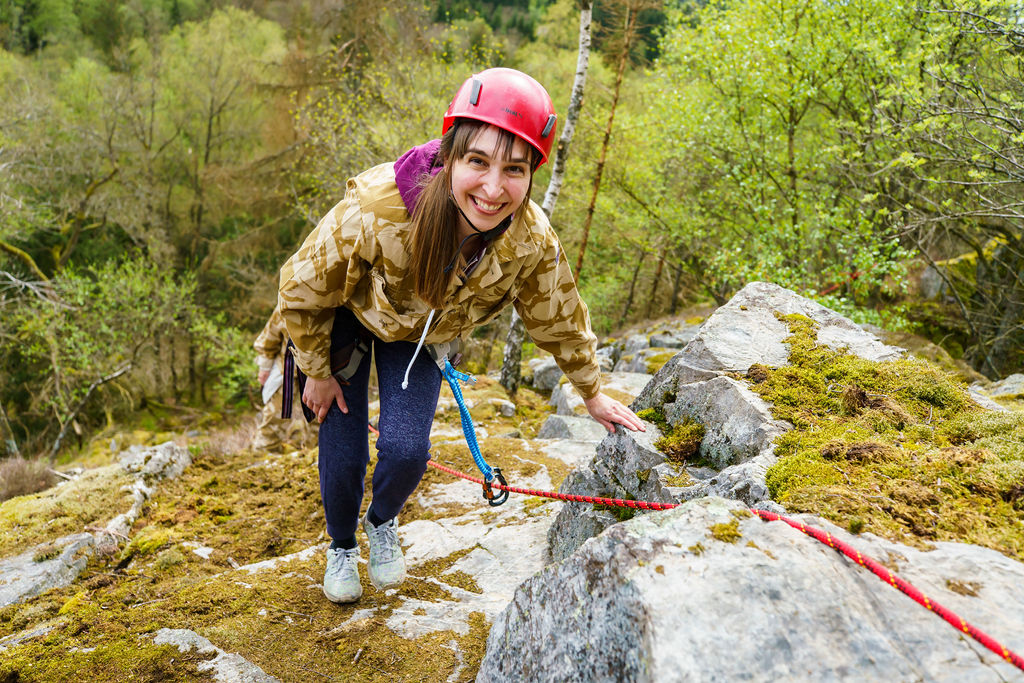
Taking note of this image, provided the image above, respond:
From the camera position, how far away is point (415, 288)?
101 inches

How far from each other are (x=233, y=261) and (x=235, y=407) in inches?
210

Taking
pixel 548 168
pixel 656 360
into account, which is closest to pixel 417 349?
pixel 656 360

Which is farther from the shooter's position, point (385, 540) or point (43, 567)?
point (43, 567)

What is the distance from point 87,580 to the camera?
11.8 ft

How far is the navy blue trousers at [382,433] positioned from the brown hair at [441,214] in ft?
1.85

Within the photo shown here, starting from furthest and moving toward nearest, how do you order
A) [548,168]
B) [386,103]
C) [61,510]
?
[548,168]
[386,103]
[61,510]

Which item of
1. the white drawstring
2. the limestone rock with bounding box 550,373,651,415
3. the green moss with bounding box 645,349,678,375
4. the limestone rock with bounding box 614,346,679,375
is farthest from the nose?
the green moss with bounding box 645,349,678,375

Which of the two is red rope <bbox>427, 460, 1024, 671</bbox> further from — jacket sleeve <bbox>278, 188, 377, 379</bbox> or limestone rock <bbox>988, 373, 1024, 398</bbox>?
limestone rock <bbox>988, 373, 1024, 398</bbox>

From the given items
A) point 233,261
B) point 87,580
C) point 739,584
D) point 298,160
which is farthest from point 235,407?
point 739,584

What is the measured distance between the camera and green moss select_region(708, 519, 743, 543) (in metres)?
1.60

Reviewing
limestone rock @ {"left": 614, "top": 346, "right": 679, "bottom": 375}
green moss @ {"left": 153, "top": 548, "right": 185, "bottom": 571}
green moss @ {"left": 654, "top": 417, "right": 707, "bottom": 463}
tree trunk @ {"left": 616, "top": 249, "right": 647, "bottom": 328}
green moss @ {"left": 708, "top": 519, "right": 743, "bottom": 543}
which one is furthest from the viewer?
tree trunk @ {"left": 616, "top": 249, "right": 647, "bottom": 328}

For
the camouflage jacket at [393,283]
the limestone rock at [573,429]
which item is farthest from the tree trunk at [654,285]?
the camouflage jacket at [393,283]

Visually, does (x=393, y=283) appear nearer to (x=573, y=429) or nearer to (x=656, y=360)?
(x=573, y=429)

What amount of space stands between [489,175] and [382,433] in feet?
4.31
